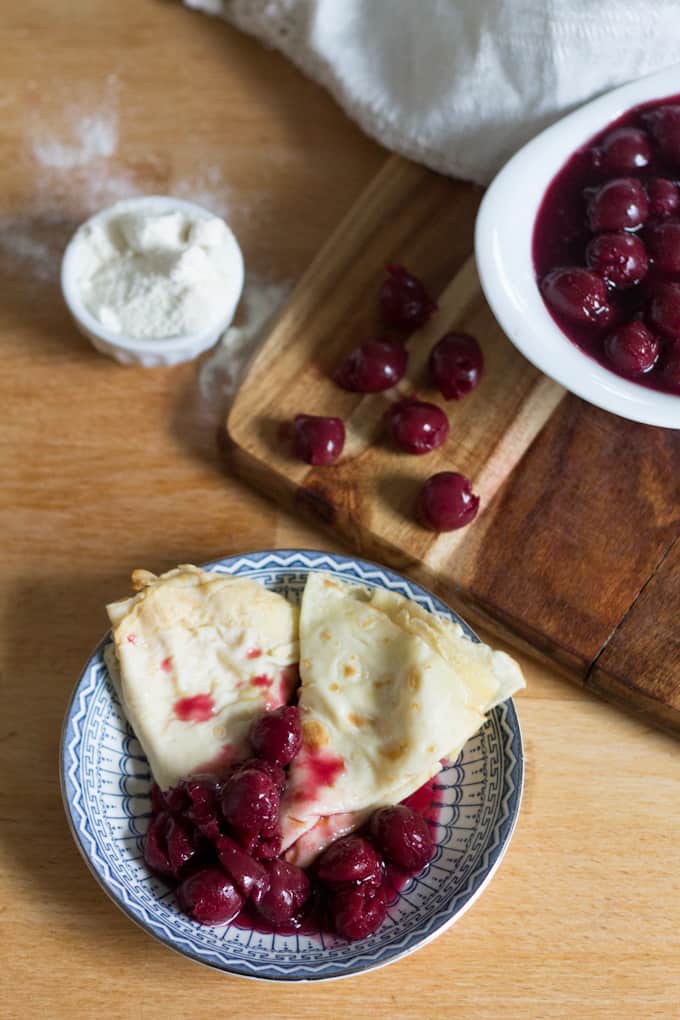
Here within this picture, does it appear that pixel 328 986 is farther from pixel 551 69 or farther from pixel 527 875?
pixel 551 69

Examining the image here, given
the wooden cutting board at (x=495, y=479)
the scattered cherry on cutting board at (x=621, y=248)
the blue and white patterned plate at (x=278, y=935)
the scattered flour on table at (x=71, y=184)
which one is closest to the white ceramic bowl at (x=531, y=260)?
the scattered cherry on cutting board at (x=621, y=248)

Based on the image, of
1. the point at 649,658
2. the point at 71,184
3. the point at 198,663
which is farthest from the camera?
the point at 71,184

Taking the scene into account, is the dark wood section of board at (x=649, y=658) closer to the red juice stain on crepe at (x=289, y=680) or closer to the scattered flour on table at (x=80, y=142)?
the red juice stain on crepe at (x=289, y=680)

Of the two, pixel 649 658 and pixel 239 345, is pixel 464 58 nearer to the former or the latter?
pixel 239 345

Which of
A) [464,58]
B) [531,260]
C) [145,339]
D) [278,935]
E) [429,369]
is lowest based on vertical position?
[278,935]

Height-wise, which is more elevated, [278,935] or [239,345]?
[239,345]

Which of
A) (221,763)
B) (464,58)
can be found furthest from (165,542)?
(464,58)

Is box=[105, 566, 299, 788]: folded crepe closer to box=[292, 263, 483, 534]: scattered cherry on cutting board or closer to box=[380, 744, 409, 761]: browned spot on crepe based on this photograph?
box=[380, 744, 409, 761]: browned spot on crepe
